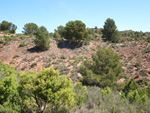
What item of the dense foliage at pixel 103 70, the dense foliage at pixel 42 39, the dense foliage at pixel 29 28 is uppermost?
the dense foliage at pixel 29 28

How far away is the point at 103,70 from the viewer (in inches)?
604

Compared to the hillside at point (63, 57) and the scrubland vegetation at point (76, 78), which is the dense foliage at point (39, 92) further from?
the hillside at point (63, 57)

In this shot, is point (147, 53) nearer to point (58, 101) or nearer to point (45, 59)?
point (45, 59)

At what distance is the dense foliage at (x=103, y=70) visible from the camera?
14.4 meters

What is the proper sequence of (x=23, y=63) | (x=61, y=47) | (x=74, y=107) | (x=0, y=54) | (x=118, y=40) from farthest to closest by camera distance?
(x=118, y=40)
(x=61, y=47)
(x=0, y=54)
(x=23, y=63)
(x=74, y=107)

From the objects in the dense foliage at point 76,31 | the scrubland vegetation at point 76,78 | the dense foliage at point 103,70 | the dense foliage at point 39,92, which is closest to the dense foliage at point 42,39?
the scrubland vegetation at point 76,78

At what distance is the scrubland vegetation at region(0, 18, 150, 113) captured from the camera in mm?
6555

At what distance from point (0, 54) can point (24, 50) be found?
4.67m

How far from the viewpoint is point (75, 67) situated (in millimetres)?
20281

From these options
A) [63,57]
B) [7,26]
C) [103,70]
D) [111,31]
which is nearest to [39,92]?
[103,70]

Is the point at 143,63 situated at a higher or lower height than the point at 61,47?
lower

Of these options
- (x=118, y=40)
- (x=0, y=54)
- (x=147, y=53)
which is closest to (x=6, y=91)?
(x=0, y=54)

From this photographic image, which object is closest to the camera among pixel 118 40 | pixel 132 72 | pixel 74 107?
pixel 74 107

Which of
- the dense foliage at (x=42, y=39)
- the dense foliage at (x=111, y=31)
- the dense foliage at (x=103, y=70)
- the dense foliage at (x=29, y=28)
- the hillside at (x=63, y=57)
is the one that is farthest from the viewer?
the dense foliage at (x=29, y=28)
